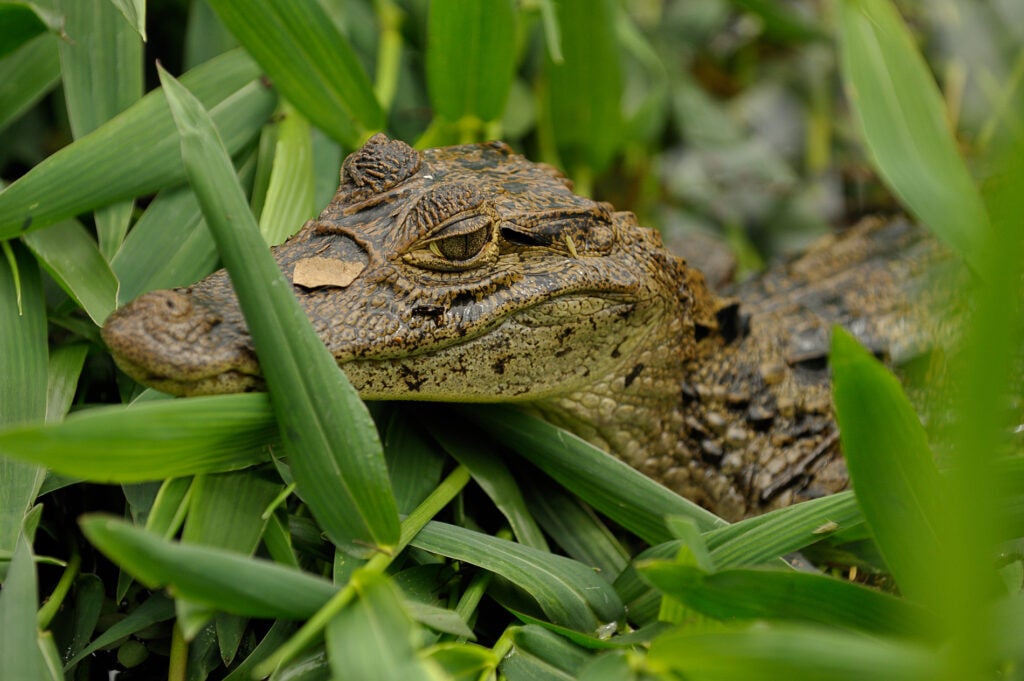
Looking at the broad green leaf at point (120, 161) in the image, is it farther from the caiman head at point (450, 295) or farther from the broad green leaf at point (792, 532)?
the broad green leaf at point (792, 532)

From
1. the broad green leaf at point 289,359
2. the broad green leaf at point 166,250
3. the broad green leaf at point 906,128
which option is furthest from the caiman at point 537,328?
the broad green leaf at point 906,128

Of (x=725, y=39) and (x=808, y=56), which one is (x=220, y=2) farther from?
(x=808, y=56)

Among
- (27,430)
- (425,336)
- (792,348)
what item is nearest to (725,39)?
(792,348)

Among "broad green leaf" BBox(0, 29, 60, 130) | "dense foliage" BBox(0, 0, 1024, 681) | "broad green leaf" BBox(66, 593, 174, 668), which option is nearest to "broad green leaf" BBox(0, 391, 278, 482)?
"dense foliage" BBox(0, 0, 1024, 681)

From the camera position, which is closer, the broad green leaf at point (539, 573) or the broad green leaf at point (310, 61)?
the broad green leaf at point (539, 573)

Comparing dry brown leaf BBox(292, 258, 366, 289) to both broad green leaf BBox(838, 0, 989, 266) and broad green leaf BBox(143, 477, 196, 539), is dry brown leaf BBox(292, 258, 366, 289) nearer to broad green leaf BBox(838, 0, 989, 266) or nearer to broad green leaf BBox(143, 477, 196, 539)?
broad green leaf BBox(143, 477, 196, 539)
